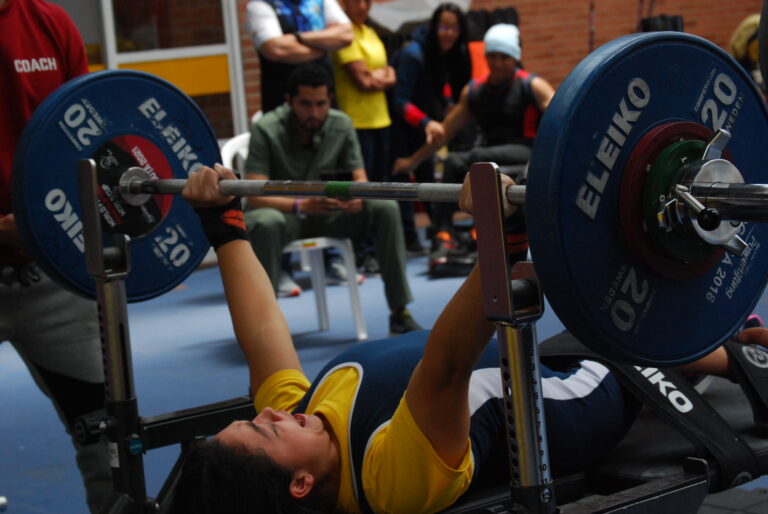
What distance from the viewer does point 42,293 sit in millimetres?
2098

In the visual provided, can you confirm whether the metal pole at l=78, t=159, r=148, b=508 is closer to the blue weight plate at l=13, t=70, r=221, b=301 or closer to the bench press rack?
the bench press rack

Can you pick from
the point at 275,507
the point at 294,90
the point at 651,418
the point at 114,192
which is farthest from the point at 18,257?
the point at 294,90

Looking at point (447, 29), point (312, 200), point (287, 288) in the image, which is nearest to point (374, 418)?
point (312, 200)

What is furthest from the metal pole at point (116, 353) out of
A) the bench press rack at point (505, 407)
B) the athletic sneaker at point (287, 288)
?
the athletic sneaker at point (287, 288)

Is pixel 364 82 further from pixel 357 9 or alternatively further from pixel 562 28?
pixel 562 28

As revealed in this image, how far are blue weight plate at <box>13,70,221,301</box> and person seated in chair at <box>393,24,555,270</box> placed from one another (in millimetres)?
2738

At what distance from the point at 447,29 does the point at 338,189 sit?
4.17m

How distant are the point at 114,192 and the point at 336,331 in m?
2.16

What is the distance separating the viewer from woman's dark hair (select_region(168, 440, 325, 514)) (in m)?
1.57

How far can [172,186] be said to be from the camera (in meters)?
2.02

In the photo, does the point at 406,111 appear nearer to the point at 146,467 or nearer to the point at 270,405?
the point at 146,467

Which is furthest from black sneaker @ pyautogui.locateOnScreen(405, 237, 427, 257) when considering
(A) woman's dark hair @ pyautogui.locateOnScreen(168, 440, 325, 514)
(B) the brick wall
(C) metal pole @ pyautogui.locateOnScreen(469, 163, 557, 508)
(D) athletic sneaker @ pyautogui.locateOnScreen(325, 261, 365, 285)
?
(C) metal pole @ pyautogui.locateOnScreen(469, 163, 557, 508)

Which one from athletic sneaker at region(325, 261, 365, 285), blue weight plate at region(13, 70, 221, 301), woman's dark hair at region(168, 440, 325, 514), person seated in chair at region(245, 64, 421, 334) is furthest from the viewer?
athletic sneaker at region(325, 261, 365, 285)

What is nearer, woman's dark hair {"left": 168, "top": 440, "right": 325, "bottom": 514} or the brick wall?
woman's dark hair {"left": 168, "top": 440, "right": 325, "bottom": 514}
